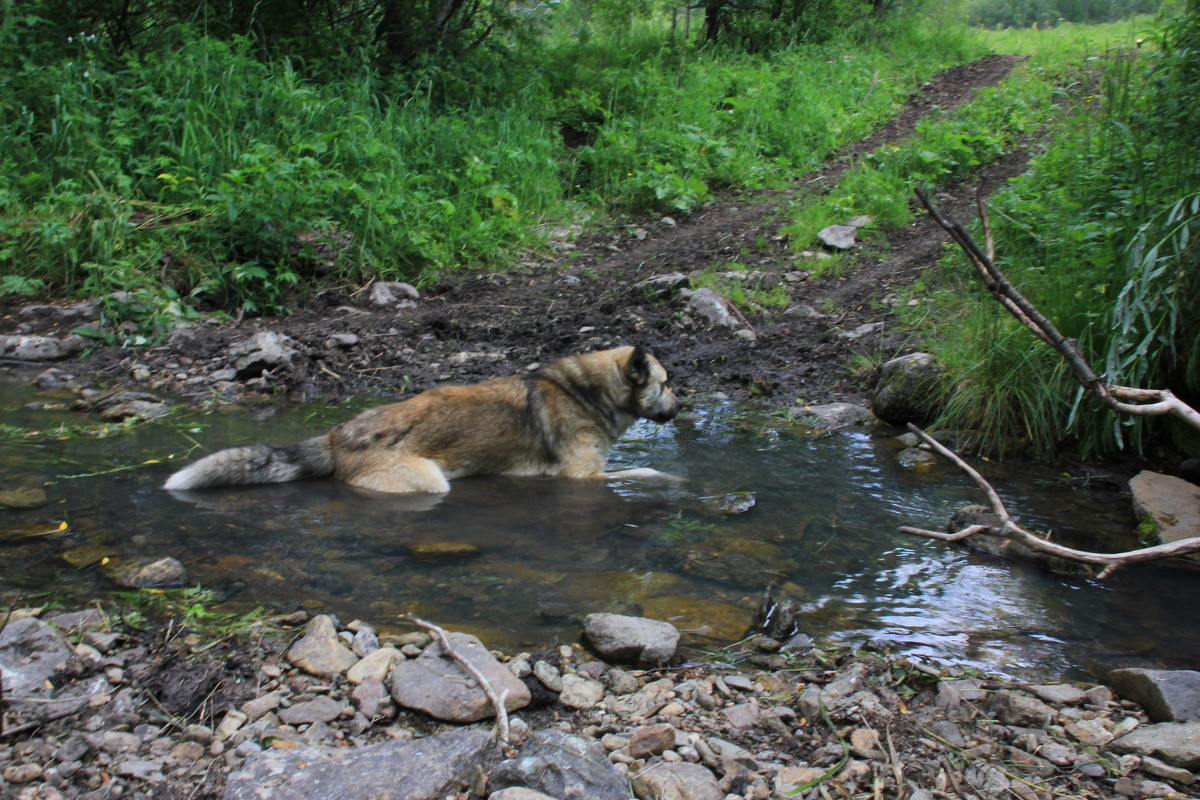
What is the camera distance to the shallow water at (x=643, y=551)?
3492 mm

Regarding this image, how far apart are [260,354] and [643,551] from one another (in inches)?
184

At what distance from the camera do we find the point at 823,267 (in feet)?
33.0

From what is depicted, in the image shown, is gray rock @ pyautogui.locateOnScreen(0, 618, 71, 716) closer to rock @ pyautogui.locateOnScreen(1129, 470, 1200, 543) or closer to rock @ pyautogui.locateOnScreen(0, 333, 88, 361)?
rock @ pyautogui.locateOnScreen(1129, 470, 1200, 543)

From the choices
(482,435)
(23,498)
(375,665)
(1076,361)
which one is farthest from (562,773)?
Answer: (23,498)

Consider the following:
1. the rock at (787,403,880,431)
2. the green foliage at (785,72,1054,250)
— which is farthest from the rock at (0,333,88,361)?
the green foliage at (785,72,1054,250)

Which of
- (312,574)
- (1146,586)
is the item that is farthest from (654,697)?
(1146,586)

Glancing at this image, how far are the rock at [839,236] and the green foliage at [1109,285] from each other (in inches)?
138

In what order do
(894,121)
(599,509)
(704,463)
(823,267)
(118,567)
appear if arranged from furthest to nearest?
(894,121) → (823,267) → (704,463) → (599,509) → (118,567)

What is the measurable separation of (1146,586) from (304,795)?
3837mm

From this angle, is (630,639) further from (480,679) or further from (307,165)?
(307,165)

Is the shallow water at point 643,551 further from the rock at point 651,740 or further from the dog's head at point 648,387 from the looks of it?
the rock at point 651,740

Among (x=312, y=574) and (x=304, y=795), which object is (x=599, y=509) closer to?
(x=312, y=574)

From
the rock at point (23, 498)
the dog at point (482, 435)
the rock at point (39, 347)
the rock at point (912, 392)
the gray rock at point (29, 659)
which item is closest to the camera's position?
the gray rock at point (29, 659)

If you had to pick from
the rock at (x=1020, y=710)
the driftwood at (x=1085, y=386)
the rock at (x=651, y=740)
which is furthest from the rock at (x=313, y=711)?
the rock at (x=1020, y=710)
